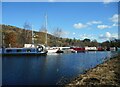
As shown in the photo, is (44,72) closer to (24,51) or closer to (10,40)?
(24,51)

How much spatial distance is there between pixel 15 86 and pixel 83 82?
7.27 m

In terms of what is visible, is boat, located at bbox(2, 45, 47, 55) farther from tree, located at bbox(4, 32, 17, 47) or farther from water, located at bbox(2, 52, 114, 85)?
water, located at bbox(2, 52, 114, 85)

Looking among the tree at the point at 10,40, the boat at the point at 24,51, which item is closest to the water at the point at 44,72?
the boat at the point at 24,51

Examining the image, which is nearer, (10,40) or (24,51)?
(24,51)

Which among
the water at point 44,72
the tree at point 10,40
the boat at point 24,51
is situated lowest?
the water at point 44,72

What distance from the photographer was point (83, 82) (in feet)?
32.9

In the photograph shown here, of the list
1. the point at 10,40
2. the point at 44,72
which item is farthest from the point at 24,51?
the point at 44,72

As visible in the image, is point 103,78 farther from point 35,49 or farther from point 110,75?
point 35,49

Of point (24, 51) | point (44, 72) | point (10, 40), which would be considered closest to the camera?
point (44, 72)

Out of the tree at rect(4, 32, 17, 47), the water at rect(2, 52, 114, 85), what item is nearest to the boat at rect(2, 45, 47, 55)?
the tree at rect(4, 32, 17, 47)

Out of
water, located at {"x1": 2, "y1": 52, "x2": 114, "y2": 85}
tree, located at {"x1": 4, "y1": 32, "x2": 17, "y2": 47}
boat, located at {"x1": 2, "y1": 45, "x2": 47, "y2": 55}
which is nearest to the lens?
water, located at {"x1": 2, "y1": 52, "x2": 114, "y2": 85}

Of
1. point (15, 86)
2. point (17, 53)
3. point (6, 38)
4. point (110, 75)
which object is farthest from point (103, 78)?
point (6, 38)

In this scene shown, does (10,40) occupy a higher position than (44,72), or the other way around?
(10,40)

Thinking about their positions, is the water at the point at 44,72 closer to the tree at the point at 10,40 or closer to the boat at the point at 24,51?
the boat at the point at 24,51
